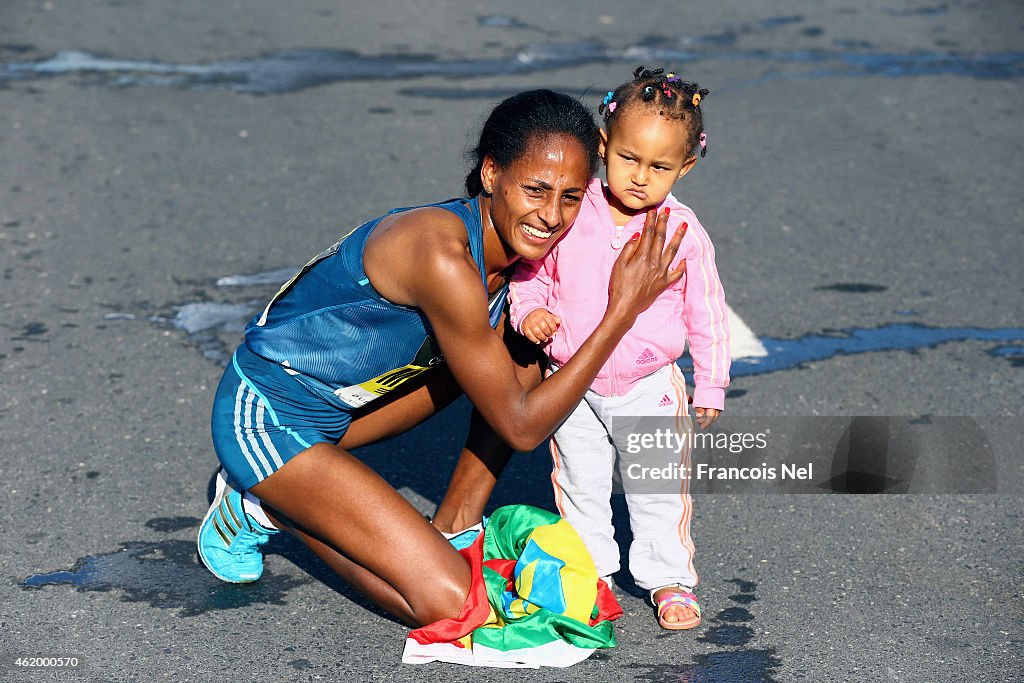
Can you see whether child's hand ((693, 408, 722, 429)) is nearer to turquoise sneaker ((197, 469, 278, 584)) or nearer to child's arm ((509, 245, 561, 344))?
child's arm ((509, 245, 561, 344))

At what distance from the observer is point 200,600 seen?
349cm

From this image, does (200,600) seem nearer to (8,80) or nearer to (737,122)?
(737,122)

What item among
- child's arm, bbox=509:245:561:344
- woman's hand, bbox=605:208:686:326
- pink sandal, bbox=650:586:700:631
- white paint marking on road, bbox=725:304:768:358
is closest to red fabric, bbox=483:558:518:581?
pink sandal, bbox=650:586:700:631

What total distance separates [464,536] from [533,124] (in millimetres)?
1283

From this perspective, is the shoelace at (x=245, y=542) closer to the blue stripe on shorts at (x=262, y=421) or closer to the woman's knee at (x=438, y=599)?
the blue stripe on shorts at (x=262, y=421)

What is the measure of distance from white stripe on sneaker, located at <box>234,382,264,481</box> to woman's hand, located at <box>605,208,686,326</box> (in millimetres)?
1077

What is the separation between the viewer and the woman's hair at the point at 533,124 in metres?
3.20

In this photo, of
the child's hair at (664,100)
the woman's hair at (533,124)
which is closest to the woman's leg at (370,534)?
the woman's hair at (533,124)

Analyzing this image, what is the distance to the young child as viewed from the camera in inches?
128

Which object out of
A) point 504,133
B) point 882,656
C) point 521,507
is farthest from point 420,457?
point 882,656

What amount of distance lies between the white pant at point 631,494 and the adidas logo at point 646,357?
70mm

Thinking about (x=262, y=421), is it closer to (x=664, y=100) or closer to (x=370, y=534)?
(x=370, y=534)

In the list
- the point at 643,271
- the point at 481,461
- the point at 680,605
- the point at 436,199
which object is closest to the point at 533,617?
the point at 680,605

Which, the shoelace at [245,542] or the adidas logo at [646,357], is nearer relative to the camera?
the adidas logo at [646,357]
